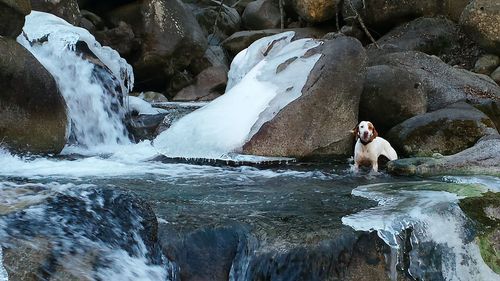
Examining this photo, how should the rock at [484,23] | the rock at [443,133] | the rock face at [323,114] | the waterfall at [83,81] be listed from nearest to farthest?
the rock face at [323,114] → the rock at [443,133] → the waterfall at [83,81] → the rock at [484,23]

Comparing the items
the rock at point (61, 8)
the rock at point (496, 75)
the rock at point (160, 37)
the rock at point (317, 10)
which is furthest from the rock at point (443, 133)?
the rock at point (317, 10)

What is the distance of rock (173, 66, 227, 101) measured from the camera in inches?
587

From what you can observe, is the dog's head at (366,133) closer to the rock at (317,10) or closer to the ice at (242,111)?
the ice at (242,111)

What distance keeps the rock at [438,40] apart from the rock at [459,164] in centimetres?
782

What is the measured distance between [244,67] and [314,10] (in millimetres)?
5980

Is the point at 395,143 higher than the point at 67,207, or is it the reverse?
the point at 395,143

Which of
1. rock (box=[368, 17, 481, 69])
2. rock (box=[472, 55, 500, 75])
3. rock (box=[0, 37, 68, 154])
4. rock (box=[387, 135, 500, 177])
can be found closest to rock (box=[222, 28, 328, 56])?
rock (box=[368, 17, 481, 69])

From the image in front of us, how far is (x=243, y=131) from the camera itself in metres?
7.12

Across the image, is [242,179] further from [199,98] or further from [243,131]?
[199,98]

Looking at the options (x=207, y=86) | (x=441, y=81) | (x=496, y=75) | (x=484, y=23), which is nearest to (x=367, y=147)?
(x=441, y=81)

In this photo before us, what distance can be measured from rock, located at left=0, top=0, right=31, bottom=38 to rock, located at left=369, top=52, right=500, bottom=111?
16.8ft

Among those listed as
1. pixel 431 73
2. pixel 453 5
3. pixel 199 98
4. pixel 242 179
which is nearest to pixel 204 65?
pixel 199 98

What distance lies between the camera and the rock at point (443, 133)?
7293 millimetres

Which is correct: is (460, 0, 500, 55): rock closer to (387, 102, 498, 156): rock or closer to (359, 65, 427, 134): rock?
(359, 65, 427, 134): rock
